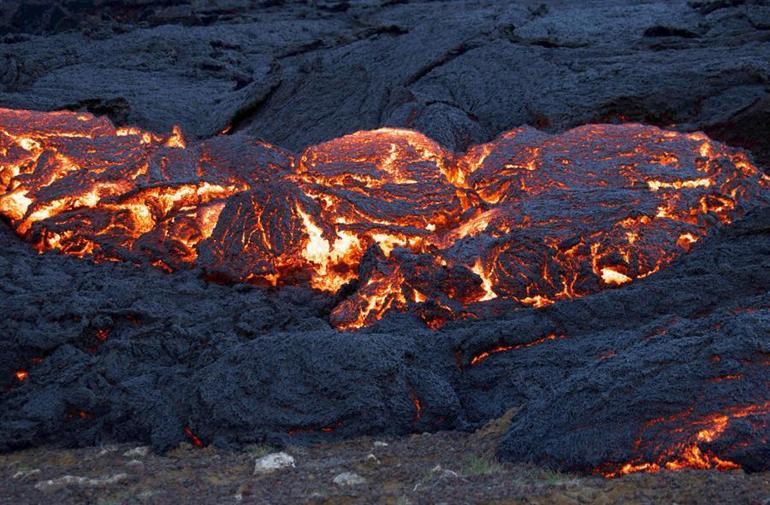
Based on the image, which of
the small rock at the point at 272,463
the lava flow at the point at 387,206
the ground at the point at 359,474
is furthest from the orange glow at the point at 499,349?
the small rock at the point at 272,463

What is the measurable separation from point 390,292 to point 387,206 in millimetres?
1981

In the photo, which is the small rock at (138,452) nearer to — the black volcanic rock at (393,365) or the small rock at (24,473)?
the black volcanic rock at (393,365)

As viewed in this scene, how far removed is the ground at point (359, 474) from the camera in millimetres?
4363

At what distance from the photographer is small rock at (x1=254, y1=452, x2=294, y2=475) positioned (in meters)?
5.53

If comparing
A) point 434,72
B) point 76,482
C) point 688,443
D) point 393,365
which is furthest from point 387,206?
point 688,443

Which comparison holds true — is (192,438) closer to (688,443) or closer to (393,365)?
(393,365)

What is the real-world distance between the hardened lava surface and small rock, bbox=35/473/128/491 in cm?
68

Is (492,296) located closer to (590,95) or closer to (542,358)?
(542,358)

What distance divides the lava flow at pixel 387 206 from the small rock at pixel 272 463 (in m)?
2.74

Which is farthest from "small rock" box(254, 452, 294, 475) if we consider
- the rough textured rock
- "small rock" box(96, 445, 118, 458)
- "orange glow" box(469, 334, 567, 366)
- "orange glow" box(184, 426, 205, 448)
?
the rough textured rock

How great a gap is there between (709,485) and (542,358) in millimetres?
2833

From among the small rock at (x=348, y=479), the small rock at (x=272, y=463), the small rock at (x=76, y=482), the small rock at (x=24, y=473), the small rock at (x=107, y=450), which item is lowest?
the small rock at (x=107, y=450)

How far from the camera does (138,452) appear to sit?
6.17m

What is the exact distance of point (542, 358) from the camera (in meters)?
7.13
